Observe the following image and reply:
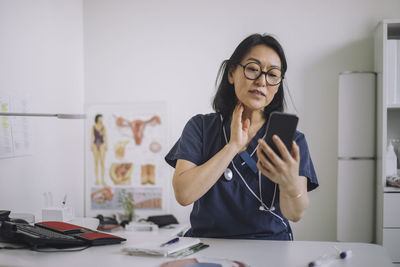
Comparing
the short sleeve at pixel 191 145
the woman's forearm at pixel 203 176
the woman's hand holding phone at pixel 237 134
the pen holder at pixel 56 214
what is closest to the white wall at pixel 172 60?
the pen holder at pixel 56 214

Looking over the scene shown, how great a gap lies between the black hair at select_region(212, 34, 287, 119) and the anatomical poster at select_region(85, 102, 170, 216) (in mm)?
1807

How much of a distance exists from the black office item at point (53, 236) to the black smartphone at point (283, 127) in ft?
2.13

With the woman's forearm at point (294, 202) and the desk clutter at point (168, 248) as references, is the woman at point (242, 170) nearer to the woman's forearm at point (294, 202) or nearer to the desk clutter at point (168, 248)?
the woman's forearm at point (294, 202)

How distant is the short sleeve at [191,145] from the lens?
157cm

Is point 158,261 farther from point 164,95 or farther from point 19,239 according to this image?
point 164,95

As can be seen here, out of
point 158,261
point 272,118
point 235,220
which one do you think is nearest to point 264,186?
point 235,220

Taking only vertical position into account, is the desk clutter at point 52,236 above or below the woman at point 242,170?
below

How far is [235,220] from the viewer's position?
5.00ft

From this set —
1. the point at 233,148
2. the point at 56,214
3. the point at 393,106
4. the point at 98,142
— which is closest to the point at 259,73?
the point at 233,148

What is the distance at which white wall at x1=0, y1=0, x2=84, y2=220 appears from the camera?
2516mm

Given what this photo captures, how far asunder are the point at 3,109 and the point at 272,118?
70.6 inches

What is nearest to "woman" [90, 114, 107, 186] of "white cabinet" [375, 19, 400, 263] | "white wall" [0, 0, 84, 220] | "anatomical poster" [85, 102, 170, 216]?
"anatomical poster" [85, 102, 170, 216]

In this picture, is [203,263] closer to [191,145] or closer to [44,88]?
[191,145]

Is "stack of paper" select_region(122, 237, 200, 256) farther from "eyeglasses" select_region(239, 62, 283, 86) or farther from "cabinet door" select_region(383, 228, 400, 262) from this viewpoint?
"cabinet door" select_region(383, 228, 400, 262)
